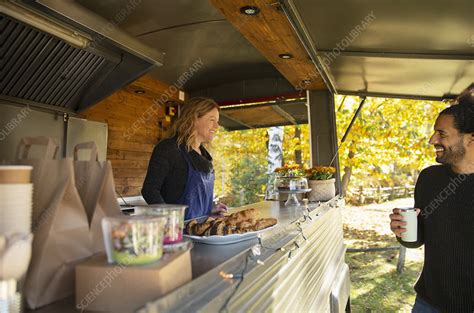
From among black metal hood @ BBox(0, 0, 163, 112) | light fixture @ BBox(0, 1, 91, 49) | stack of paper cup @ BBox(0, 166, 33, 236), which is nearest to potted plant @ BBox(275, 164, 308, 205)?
black metal hood @ BBox(0, 0, 163, 112)

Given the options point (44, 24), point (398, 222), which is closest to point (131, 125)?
point (44, 24)

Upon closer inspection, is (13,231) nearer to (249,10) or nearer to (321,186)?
(249,10)

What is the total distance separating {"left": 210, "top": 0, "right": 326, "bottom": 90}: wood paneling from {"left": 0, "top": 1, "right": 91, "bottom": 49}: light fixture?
3.57ft

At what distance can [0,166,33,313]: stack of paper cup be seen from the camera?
63cm

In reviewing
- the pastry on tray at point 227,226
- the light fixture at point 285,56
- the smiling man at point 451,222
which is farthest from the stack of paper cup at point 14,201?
the light fixture at point 285,56

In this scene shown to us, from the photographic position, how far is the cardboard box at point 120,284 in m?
0.71

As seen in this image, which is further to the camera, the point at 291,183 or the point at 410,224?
the point at 291,183

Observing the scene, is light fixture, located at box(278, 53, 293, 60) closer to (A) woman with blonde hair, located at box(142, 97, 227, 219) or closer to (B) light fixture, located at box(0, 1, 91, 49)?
(A) woman with blonde hair, located at box(142, 97, 227, 219)

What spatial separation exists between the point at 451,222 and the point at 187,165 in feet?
5.37

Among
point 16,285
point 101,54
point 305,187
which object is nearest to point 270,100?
point 305,187

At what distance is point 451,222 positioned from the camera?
185 cm

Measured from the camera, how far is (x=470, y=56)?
2656 mm

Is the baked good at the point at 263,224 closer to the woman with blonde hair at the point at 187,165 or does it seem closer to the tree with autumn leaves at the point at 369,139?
the woman with blonde hair at the point at 187,165

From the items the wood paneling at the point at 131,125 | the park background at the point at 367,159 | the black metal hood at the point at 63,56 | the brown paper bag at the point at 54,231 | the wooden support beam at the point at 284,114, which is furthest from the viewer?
the wooden support beam at the point at 284,114
